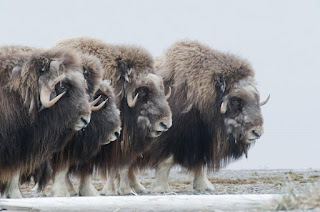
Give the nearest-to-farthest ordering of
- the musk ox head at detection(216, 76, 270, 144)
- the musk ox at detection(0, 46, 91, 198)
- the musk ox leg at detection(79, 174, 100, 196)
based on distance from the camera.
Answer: the musk ox at detection(0, 46, 91, 198) < the musk ox leg at detection(79, 174, 100, 196) < the musk ox head at detection(216, 76, 270, 144)

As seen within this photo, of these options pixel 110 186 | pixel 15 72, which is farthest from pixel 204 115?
pixel 15 72

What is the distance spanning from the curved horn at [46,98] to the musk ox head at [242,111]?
9.92ft

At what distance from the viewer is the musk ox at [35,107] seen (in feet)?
25.4

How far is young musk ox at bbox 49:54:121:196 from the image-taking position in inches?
342

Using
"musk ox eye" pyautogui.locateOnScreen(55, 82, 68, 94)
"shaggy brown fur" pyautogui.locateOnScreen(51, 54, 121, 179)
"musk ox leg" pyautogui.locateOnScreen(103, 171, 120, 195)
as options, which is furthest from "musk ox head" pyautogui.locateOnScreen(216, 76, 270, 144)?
"musk ox eye" pyautogui.locateOnScreen(55, 82, 68, 94)

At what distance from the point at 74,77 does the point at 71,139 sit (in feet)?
2.95

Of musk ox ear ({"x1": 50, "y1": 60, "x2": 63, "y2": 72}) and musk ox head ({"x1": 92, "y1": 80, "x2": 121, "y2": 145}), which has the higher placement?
musk ox ear ({"x1": 50, "y1": 60, "x2": 63, "y2": 72})

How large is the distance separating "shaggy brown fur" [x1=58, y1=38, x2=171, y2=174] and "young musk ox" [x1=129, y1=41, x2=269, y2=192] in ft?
2.47

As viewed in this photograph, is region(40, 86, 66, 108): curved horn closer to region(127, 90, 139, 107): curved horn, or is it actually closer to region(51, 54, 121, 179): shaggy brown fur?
region(51, 54, 121, 179): shaggy brown fur

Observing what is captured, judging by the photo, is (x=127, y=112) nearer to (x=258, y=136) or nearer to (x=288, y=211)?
(x=258, y=136)

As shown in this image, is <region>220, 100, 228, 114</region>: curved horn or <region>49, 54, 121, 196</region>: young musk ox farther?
<region>220, 100, 228, 114</region>: curved horn

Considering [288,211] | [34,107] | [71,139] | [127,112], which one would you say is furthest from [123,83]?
[288,211]

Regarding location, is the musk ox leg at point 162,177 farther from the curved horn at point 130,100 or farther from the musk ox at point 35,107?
the musk ox at point 35,107

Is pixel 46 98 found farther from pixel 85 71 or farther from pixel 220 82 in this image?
pixel 220 82
